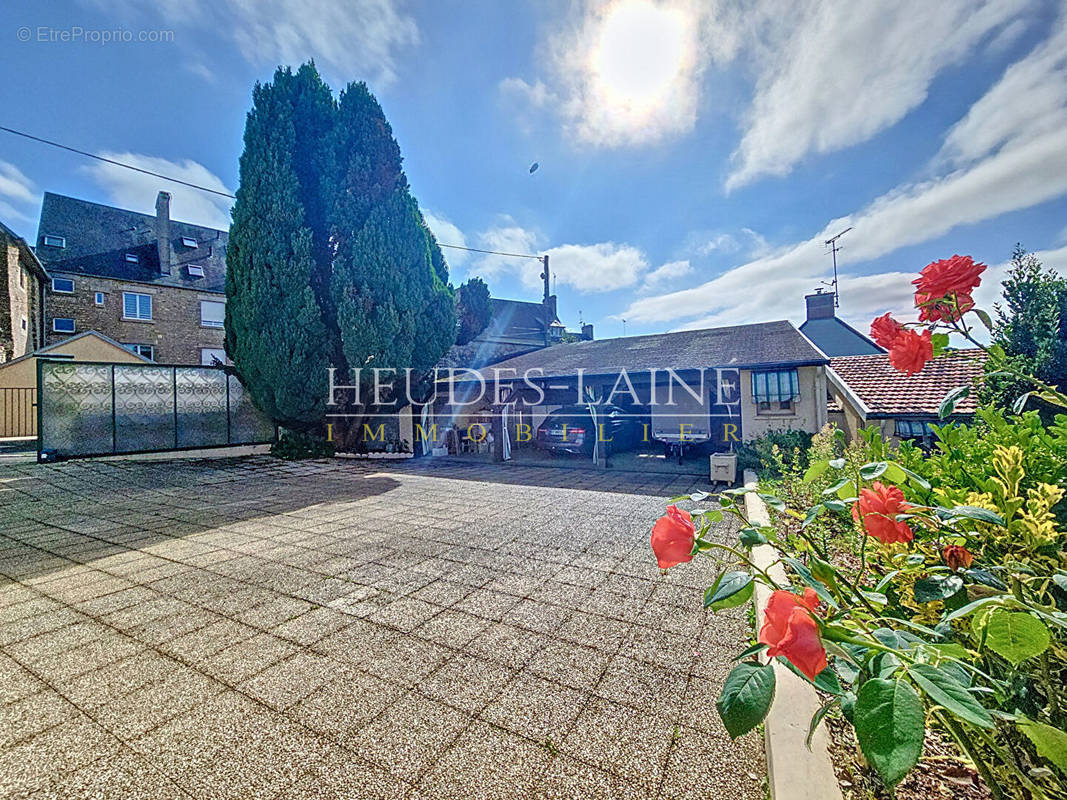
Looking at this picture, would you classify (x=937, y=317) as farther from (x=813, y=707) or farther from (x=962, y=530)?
(x=813, y=707)

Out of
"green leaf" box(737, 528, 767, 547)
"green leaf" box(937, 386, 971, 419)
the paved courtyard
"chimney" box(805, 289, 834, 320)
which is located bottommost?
the paved courtyard

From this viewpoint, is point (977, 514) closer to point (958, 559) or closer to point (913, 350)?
point (958, 559)

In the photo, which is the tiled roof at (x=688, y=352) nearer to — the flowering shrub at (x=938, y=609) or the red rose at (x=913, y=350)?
the flowering shrub at (x=938, y=609)

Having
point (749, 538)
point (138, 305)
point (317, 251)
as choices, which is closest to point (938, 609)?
point (749, 538)

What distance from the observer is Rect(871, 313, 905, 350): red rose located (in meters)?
1.45

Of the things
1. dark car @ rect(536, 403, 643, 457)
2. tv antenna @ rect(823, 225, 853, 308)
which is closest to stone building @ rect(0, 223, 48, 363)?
dark car @ rect(536, 403, 643, 457)

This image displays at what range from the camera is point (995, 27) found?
3.58 m

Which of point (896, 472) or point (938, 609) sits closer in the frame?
point (896, 472)

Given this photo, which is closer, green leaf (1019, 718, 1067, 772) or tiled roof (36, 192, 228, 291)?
green leaf (1019, 718, 1067, 772)

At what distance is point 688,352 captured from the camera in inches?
435

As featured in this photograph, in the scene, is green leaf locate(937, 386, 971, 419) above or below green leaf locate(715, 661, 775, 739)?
above

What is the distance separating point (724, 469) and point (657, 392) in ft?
21.5

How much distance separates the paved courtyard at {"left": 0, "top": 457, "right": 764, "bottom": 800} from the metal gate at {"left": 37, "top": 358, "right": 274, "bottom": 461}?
5112 millimetres

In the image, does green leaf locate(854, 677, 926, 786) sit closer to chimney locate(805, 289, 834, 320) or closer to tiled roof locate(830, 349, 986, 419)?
tiled roof locate(830, 349, 986, 419)
